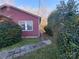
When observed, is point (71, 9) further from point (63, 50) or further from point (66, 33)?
point (63, 50)

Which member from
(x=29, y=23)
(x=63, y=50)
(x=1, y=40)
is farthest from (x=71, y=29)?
(x=29, y=23)

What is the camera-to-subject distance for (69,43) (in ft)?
29.5

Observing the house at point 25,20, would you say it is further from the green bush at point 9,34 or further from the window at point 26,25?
the green bush at point 9,34

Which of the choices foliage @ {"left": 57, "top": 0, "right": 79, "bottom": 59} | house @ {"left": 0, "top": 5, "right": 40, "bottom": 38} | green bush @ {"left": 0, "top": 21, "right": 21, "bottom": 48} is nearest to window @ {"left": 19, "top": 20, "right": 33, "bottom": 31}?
house @ {"left": 0, "top": 5, "right": 40, "bottom": 38}

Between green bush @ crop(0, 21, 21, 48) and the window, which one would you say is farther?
the window

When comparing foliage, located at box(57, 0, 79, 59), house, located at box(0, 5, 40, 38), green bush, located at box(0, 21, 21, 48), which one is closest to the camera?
foliage, located at box(57, 0, 79, 59)

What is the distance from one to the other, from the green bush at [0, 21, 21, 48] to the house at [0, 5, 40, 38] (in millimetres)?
2124

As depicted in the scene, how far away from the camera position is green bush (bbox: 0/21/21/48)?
62.7 ft

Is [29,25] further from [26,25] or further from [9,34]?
[9,34]

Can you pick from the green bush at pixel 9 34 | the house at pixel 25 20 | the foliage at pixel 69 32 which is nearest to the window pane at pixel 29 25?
the house at pixel 25 20

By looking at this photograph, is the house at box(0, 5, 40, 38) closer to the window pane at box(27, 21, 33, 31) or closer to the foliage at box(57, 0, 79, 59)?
the window pane at box(27, 21, 33, 31)

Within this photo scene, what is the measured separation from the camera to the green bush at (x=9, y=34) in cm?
1911

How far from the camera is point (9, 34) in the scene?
19.6 m

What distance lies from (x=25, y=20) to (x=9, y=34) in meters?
3.95
